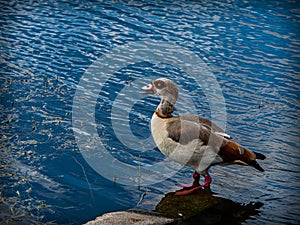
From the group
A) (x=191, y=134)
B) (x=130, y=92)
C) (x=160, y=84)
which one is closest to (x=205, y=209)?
(x=191, y=134)

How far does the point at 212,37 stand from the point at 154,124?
6.37 m

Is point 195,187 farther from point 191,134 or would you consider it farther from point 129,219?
point 129,219

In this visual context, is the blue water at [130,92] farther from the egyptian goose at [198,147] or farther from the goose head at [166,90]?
the goose head at [166,90]

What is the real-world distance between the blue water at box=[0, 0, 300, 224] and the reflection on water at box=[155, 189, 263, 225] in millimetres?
140

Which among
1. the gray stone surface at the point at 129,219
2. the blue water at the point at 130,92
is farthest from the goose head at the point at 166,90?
the gray stone surface at the point at 129,219

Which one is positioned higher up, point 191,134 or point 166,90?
point 166,90

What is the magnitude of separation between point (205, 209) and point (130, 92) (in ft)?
13.6

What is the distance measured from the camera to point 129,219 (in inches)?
229

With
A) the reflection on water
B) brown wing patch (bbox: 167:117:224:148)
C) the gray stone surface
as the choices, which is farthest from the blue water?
brown wing patch (bbox: 167:117:224:148)

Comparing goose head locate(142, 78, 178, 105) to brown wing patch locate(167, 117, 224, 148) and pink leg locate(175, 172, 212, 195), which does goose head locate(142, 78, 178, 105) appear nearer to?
brown wing patch locate(167, 117, 224, 148)

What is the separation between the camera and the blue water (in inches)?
261

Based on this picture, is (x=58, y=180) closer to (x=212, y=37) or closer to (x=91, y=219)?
(x=91, y=219)

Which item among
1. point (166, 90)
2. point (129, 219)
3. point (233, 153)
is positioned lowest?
point (129, 219)

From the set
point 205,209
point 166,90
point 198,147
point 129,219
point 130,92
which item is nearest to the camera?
point 129,219
